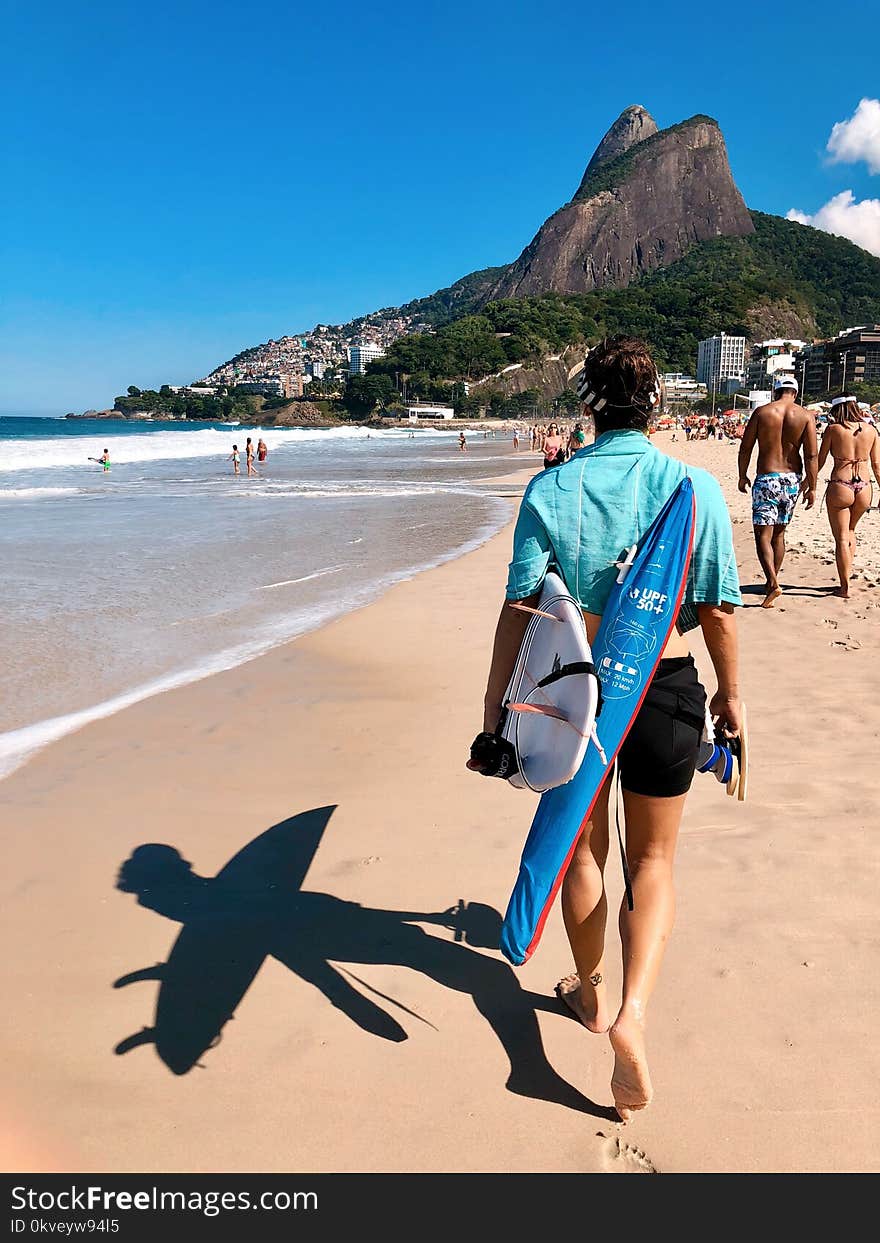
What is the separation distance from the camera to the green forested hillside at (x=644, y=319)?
147m

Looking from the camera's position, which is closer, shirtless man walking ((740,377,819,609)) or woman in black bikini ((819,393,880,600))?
shirtless man walking ((740,377,819,609))

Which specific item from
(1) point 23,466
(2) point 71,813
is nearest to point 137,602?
A: (2) point 71,813

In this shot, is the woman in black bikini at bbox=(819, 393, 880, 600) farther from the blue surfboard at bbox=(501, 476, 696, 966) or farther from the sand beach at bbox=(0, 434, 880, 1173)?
the blue surfboard at bbox=(501, 476, 696, 966)

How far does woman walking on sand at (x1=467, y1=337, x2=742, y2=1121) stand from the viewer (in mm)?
1976

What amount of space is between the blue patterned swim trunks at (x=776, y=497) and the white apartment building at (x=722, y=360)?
156 m

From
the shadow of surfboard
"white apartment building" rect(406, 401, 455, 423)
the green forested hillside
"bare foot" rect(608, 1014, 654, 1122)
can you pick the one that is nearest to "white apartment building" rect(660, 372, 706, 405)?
the green forested hillside

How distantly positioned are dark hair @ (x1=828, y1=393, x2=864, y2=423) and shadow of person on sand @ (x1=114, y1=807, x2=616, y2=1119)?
6013mm

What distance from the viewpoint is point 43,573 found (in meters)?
10.2

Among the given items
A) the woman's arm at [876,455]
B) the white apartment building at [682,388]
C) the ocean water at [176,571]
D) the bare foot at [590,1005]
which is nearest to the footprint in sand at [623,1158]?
the bare foot at [590,1005]

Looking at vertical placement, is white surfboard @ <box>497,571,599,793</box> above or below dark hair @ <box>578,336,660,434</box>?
below

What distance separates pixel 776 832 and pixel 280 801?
2.10 m

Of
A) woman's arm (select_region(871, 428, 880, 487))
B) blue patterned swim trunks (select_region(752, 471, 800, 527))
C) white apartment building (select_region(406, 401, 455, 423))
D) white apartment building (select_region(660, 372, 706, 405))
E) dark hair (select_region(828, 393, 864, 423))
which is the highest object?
white apartment building (select_region(660, 372, 706, 405))

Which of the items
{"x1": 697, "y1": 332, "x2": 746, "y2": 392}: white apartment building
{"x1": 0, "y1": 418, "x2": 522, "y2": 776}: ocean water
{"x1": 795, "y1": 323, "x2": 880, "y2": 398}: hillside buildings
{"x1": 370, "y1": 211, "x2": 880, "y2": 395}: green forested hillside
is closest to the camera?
{"x1": 0, "y1": 418, "x2": 522, "y2": 776}: ocean water

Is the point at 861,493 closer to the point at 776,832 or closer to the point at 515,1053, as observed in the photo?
the point at 776,832
